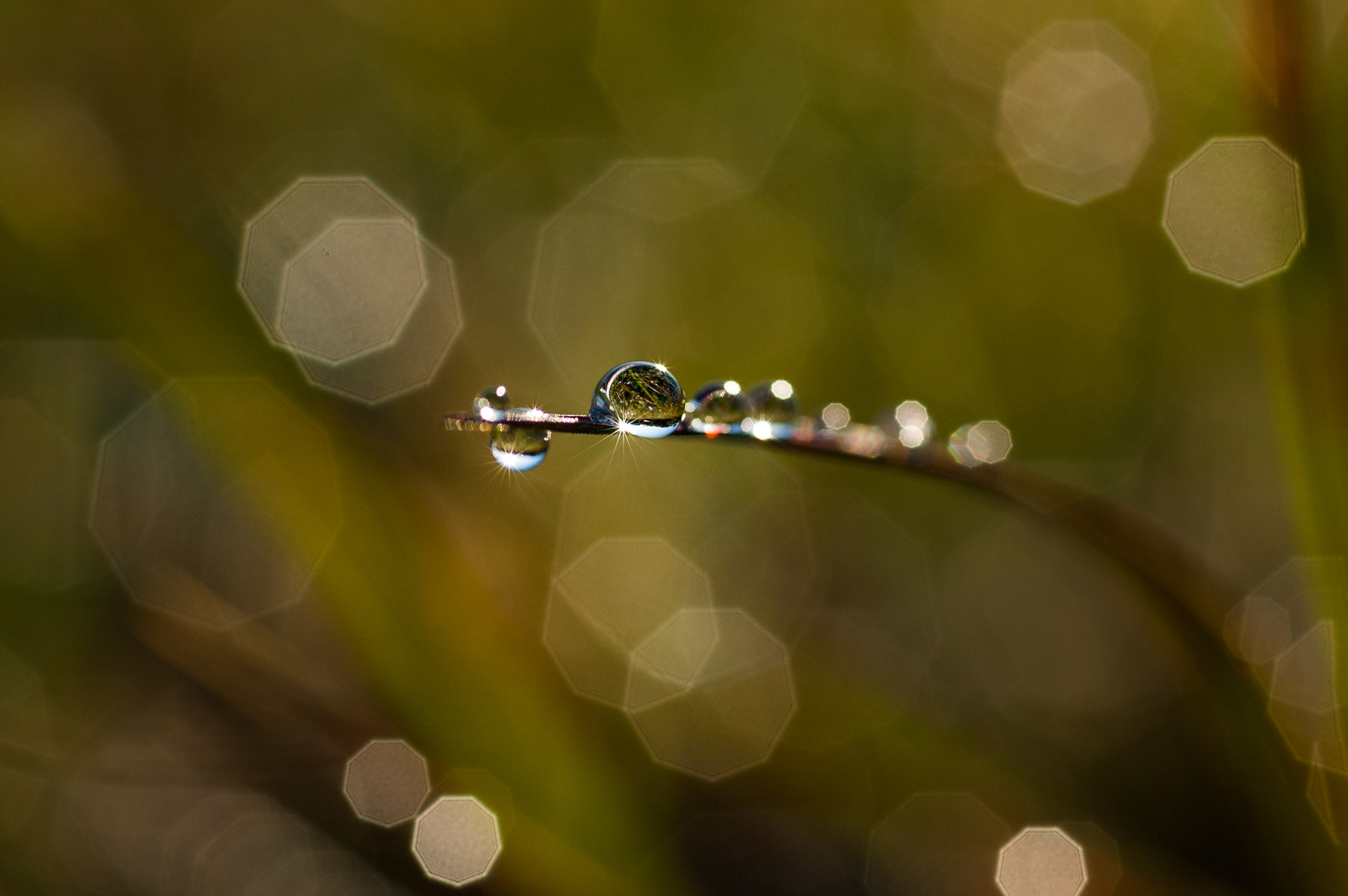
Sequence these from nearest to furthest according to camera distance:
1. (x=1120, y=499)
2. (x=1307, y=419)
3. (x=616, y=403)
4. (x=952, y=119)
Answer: (x=616, y=403) < (x=1307, y=419) < (x=1120, y=499) < (x=952, y=119)

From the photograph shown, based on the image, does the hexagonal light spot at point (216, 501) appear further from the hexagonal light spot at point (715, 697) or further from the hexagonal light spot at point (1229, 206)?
the hexagonal light spot at point (1229, 206)

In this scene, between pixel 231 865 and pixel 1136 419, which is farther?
pixel 1136 419

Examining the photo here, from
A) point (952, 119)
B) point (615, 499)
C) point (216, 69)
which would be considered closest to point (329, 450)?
point (615, 499)

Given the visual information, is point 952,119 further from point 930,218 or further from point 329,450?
point 329,450

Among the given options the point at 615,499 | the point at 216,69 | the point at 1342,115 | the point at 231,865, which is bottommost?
the point at 231,865

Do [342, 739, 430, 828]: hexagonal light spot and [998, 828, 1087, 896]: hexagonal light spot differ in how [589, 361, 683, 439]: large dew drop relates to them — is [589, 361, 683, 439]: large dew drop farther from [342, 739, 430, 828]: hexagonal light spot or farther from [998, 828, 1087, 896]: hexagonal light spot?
[998, 828, 1087, 896]: hexagonal light spot

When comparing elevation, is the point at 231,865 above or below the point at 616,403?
below

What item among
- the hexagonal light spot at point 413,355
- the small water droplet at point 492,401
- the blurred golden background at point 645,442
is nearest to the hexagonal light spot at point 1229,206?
the blurred golden background at point 645,442

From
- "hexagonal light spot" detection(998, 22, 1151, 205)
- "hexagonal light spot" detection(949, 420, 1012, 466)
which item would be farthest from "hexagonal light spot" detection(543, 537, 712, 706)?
"hexagonal light spot" detection(998, 22, 1151, 205)
